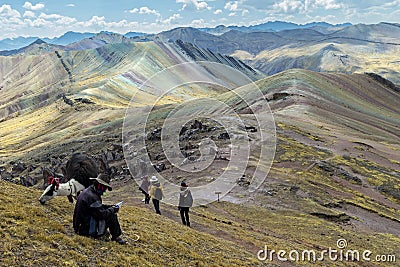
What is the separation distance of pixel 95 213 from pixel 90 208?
29 cm

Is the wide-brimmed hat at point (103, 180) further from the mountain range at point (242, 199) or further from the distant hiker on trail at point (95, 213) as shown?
the mountain range at point (242, 199)

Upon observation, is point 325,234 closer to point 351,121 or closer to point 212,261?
point 212,261

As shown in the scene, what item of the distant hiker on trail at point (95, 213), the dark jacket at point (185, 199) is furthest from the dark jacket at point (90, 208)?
the dark jacket at point (185, 199)

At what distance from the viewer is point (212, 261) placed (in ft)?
60.7

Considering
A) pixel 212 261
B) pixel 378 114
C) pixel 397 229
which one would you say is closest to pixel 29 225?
pixel 212 261

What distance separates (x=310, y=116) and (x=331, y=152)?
36997 mm

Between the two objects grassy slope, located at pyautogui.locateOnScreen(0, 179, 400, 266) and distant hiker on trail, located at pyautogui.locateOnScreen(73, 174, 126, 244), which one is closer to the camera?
grassy slope, located at pyautogui.locateOnScreen(0, 179, 400, 266)

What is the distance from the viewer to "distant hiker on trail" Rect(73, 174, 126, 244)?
45.8 feet

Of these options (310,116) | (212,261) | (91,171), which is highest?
(310,116)

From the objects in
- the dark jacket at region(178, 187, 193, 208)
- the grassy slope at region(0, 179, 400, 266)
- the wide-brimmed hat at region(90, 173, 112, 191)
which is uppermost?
the wide-brimmed hat at region(90, 173, 112, 191)

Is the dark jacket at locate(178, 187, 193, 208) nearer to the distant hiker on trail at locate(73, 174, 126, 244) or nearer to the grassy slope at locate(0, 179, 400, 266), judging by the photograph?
the grassy slope at locate(0, 179, 400, 266)

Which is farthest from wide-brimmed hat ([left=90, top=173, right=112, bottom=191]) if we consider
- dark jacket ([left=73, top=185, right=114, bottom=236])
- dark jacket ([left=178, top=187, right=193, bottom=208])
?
dark jacket ([left=178, top=187, right=193, bottom=208])

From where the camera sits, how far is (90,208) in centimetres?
1390

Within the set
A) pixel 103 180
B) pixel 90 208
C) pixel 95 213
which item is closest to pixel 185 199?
pixel 103 180
